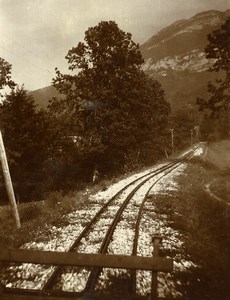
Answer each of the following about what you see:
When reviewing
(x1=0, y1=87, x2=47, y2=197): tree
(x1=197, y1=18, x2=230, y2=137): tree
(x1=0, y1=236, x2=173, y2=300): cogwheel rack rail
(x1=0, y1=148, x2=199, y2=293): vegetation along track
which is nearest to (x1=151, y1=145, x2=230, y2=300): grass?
(x1=0, y1=148, x2=199, y2=293): vegetation along track

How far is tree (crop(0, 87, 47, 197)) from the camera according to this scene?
84.8ft

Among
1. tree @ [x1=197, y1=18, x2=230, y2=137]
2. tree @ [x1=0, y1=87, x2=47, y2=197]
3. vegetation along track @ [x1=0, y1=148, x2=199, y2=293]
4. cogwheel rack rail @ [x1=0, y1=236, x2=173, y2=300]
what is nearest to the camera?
cogwheel rack rail @ [x1=0, y1=236, x2=173, y2=300]

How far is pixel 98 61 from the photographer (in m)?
28.8

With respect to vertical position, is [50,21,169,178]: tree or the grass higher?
[50,21,169,178]: tree

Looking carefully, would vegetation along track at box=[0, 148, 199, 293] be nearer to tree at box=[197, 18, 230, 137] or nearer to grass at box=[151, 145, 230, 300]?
grass at box=[151, 145, 230, 300]

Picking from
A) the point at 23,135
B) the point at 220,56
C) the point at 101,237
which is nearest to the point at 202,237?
the point at 101,237

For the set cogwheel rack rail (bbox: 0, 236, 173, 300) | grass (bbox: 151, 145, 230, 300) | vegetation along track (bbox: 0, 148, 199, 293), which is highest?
cogwheel rack rail (bbox: 0, 236, 173, 300)

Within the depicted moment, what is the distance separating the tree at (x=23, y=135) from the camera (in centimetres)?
2585

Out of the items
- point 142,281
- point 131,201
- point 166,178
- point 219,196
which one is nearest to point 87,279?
point 142,281

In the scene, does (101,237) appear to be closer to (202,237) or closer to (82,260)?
(202,237)

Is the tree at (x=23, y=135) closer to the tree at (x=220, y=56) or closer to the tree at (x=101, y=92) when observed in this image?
the tree at (x=101, y=92)

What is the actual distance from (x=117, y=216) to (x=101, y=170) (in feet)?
67.2

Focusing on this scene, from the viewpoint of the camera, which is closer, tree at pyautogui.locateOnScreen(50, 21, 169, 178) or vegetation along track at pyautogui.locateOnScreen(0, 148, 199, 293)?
vegetation along track at pyautogui.locateOnScreen(0, 148, 199, 293)

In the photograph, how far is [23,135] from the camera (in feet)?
85.9
